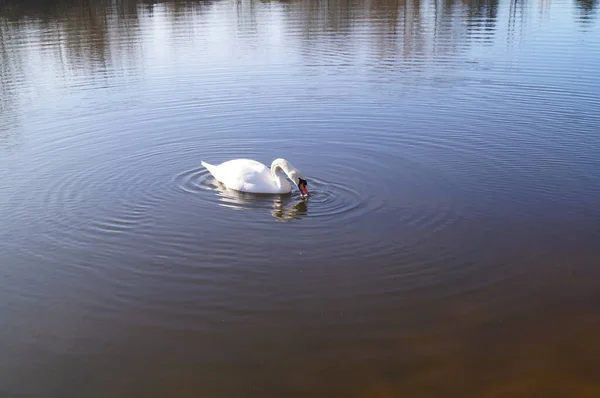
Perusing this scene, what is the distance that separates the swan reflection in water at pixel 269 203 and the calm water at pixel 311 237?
0.21 feet

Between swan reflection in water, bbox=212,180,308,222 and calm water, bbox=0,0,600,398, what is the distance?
2.5 inches

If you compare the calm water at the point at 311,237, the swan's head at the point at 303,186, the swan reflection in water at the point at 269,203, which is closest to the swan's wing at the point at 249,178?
the swan reflection in water at the point at 269,203

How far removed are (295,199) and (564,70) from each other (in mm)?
15771

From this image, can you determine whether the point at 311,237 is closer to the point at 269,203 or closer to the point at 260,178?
the point at 269,203

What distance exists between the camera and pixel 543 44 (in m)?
31.7

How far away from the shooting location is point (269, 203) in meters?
13.5

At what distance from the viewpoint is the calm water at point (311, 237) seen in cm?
809

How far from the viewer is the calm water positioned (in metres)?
8.09

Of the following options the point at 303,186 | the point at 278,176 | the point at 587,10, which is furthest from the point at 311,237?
the point at 587,10

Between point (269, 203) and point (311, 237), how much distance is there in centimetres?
219

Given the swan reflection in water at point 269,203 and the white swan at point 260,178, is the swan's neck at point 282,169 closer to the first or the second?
the white swan at point 260,178

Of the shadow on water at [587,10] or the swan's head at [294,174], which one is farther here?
the shadow on water at [587,10]

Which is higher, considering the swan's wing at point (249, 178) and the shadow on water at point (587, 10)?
the shadow on water at point (587, 10)

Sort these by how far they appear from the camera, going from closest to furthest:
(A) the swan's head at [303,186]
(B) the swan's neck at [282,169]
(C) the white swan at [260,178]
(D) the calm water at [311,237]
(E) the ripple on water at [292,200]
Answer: (D) the calm water at [311,237]
(E) the ripple on water at [292,200]
(A) the swan's head at [303,186]
(B) the swan's neck at [282,169]
(C) the white swan at [260,178]
